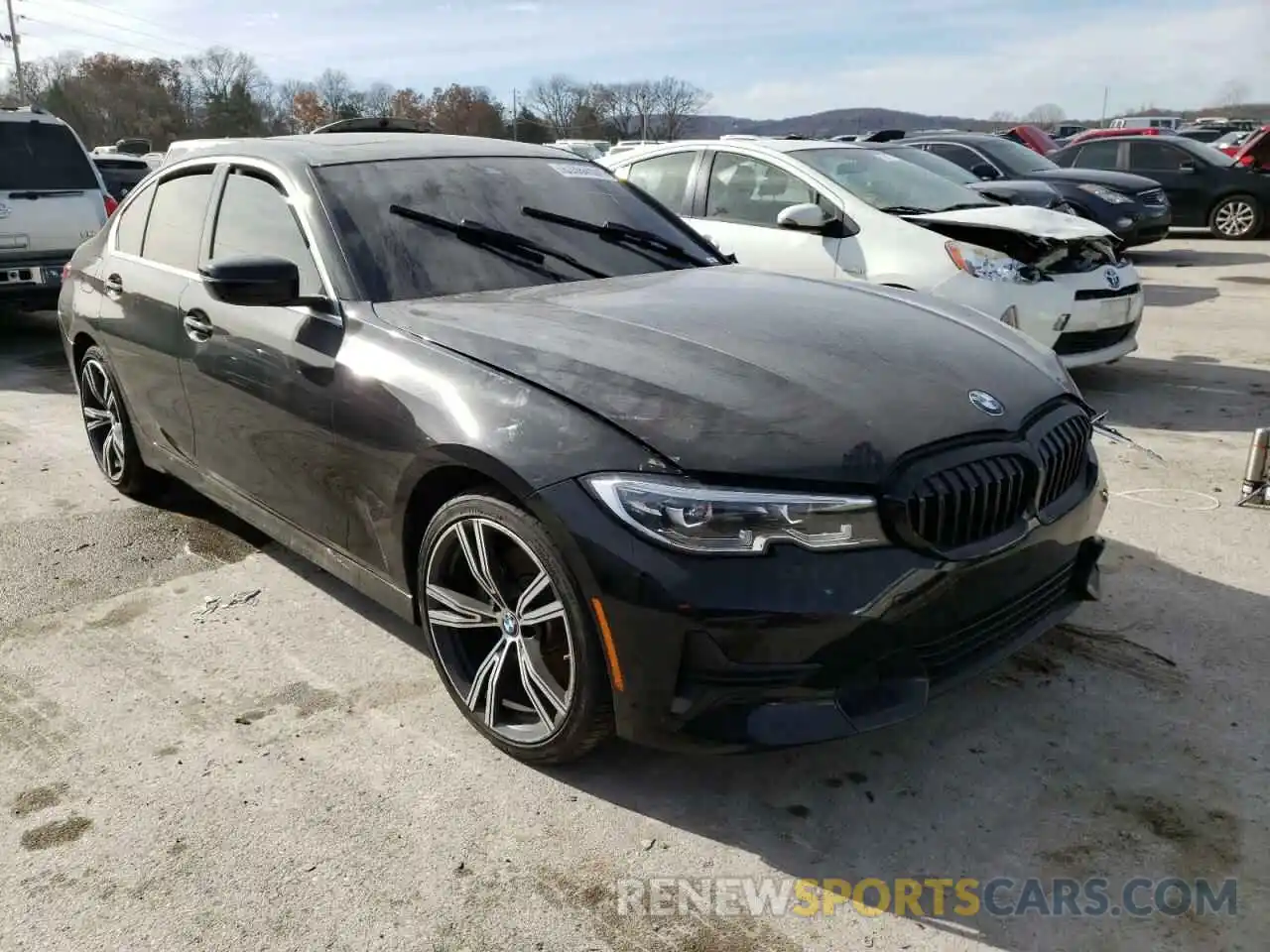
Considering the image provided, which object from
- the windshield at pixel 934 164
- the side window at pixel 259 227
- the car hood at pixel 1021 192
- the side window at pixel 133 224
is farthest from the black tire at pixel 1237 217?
the side window at pixel 259 227

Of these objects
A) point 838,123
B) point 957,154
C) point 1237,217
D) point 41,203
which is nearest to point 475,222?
point 41,203

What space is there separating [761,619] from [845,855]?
0.65 metres

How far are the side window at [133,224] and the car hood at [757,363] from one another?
202cm

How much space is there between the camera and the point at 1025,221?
6551 mm

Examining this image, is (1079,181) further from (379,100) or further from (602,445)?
(379,100)

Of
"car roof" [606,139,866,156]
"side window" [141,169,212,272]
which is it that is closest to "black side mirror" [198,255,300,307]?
"side window" [141,169,212,272]

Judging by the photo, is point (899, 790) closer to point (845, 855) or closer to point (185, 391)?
point (845, 855)

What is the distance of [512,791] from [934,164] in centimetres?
748

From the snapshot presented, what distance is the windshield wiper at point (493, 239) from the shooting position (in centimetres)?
346

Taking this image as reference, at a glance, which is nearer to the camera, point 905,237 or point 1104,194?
point 905,237

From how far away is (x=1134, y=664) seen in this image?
10.7 feet

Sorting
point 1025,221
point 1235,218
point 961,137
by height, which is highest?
point 961,137

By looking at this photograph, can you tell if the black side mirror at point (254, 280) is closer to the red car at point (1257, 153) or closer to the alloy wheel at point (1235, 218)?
the alloy wheel at point (1235, 218)

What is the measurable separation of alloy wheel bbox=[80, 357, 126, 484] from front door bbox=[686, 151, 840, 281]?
3.65m
